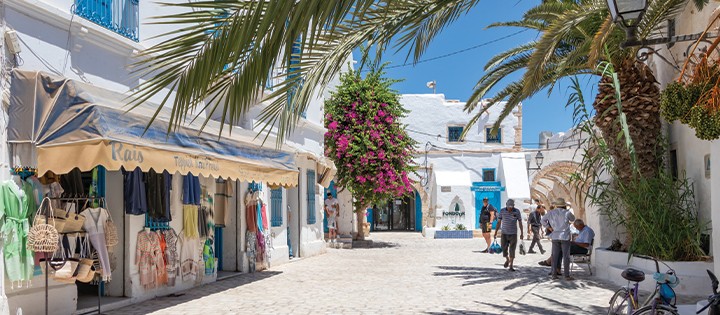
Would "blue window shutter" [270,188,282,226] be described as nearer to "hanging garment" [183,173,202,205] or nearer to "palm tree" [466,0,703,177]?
"hanging garment" [183,173,202,205]

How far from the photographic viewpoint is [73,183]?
28.1 feet

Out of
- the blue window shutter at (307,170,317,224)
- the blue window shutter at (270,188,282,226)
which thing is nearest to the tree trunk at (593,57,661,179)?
the blue window shutter at (270,188,282,226)

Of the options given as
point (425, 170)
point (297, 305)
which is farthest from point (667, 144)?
point (425, 170)

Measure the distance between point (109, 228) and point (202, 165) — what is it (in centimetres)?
153

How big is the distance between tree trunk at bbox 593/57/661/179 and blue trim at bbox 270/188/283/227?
766 cm

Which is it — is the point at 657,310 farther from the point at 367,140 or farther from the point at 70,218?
the point at 367,140

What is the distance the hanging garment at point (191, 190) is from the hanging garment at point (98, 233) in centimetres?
276

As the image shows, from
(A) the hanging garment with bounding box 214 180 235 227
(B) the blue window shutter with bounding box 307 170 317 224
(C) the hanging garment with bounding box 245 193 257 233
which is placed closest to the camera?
(A) the hanging garment with bounding box 214 180 235 227

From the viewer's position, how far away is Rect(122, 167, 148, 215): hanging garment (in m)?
9.40

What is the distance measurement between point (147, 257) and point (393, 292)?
12.9 feet

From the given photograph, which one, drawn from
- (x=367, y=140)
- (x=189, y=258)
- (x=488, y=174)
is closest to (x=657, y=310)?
(x=189, y=258)

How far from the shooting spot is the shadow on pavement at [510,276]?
11573 mm

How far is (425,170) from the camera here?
34.0 metres

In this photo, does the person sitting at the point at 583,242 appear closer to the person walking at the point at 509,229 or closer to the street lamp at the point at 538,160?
the person walking at the point at 509,229
